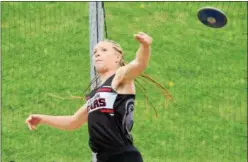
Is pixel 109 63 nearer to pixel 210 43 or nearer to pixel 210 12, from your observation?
pixel 210 12

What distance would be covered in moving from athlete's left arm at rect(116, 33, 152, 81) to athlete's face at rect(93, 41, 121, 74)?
0.23 metres

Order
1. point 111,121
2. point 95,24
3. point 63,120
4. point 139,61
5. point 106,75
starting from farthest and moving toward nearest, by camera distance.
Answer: point 95,24
point 63,120
point 106,75
point 111,121
point 139,61

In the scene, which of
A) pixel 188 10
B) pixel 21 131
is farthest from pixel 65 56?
pixel 188 10

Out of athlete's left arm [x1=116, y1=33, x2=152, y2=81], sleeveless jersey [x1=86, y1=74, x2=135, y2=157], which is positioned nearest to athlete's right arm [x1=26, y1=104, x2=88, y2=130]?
sleeveless jersey [x1=86, y1=74, x2=135, y2=157]

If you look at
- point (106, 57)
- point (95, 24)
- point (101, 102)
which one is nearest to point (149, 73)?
point (95, 24)

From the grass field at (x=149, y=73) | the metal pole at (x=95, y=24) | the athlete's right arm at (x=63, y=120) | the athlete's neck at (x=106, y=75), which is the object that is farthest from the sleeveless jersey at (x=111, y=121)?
the grass field at (x=149, y=73)

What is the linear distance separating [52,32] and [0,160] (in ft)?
11.5

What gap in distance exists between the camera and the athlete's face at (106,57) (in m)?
7.33

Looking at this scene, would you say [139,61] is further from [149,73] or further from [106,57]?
[149,73]

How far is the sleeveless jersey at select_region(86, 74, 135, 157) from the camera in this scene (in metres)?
7.06

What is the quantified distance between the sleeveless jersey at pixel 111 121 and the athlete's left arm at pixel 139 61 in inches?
6.7

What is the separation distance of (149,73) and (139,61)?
6580mm

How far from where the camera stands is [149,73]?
13.4 metres

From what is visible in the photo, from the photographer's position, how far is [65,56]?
13.5 meters
